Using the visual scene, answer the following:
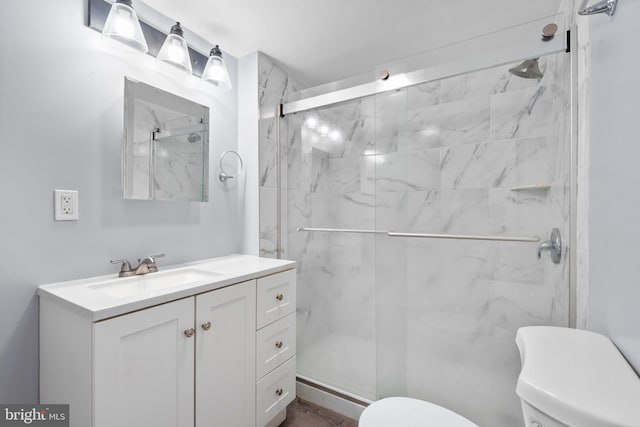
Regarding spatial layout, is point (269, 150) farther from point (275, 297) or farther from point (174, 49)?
point (275, 297)

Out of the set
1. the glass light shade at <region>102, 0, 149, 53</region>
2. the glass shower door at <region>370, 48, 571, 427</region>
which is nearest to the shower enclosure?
the glass shower door at <region>370, 48, 571, 427</region>

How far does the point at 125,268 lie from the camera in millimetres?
1292

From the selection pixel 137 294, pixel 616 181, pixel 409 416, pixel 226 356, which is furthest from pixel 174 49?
pixel 409 416

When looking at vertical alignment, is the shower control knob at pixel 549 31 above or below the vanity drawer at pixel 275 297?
above

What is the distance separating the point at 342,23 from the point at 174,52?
3.12ft

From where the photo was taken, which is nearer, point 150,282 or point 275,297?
point 150,282

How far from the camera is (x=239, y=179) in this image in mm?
1965

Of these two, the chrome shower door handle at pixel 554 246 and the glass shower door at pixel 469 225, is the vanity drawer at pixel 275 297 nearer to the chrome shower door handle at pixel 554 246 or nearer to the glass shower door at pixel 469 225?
the glass shower door at pixel 469 225

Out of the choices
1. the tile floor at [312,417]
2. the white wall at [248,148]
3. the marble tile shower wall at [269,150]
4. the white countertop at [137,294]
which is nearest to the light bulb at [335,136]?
the marble tile shower wall at [269,150]

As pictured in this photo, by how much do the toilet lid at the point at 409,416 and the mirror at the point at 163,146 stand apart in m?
1.43

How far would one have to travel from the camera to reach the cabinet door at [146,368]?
32.3 inches

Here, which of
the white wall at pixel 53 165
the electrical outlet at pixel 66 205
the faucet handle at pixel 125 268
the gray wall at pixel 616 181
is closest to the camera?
the gray wall at pixel 616 181

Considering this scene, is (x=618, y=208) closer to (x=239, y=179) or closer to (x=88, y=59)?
(x=239, y=179)

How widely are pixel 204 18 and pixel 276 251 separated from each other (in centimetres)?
151
